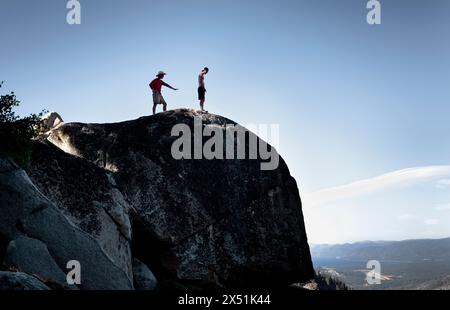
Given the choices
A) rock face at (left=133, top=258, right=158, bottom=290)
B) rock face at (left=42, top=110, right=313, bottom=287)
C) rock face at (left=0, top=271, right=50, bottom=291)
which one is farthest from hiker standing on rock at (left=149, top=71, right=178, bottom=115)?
rock face at (left=0, top=271, right=50, bottom=291)

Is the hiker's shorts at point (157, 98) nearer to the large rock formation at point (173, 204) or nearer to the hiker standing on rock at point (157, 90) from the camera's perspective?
the hiker standing on rock at point (157, 90)

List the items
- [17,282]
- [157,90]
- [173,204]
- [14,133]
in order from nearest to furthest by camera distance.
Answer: [17,282]
[14,133]
[173,204]
[157,90]

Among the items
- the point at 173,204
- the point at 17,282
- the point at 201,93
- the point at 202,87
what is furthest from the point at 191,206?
the point at 17,282

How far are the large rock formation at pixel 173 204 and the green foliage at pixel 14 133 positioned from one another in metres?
1.86

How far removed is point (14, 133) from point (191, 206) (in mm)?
10095

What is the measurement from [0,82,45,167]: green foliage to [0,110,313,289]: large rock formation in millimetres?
1857

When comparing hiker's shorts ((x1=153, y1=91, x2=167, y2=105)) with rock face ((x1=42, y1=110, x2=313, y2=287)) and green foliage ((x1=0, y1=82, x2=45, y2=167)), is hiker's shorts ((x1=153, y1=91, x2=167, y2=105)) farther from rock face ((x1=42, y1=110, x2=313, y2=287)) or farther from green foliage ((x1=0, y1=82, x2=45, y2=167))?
green foliage ((x1=0, y1=82, x2=45, y2=167))

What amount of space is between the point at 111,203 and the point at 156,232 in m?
3.66

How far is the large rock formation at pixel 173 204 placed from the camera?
779 inches

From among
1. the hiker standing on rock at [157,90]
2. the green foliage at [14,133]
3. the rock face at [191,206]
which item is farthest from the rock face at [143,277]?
the hiker standing on rock at [157,90]

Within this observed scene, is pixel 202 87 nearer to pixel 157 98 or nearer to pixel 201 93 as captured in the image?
pixel 201 93

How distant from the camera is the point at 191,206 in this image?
23.9 m

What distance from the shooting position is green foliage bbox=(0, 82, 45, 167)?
16.7m
